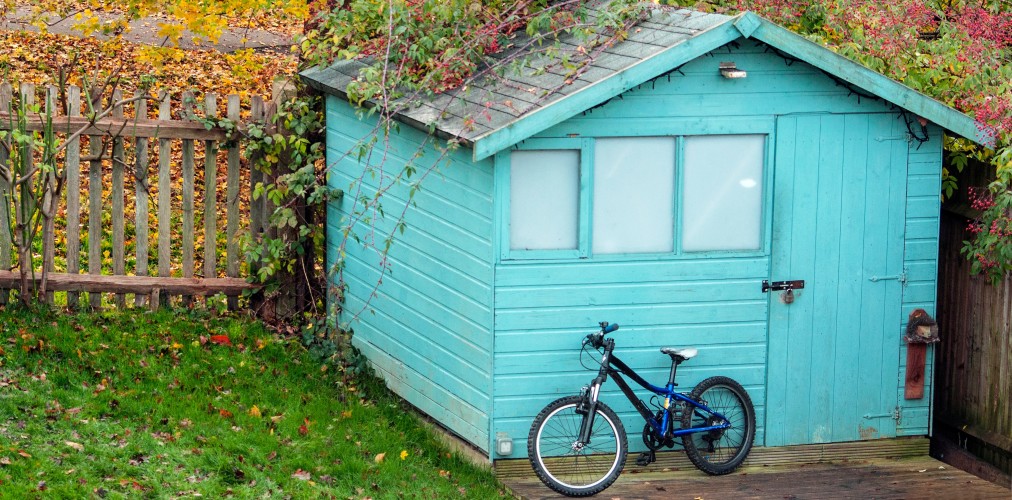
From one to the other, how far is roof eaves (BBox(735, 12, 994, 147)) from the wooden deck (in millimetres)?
2141

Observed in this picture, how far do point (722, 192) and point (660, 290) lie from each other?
0.72m

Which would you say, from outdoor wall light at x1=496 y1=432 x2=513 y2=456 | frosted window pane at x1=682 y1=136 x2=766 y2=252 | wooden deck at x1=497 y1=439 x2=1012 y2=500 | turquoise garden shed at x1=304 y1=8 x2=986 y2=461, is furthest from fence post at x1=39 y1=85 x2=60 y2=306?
frosted window pane at x1=682 y1=136 x2=766 y2=252

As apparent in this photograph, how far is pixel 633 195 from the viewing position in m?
8.02

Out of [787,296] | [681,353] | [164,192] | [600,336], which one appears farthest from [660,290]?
[164,192]

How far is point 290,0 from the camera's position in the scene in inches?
464

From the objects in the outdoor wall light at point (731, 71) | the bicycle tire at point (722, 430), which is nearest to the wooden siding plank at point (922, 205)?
the outdoor wall light at point (731, 71)

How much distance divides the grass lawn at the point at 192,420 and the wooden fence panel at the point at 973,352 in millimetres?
3292

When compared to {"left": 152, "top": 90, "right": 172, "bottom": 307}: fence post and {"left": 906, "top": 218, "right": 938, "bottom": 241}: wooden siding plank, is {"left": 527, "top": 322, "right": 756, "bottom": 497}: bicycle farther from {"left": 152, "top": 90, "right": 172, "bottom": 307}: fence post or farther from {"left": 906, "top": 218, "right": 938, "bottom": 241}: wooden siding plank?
{"left": 152, "top": 90, "right": 172, "bottom": 307}: fence post

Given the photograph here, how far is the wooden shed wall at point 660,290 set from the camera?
7902 mm

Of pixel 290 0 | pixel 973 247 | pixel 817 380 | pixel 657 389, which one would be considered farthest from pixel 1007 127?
pixel 290 0

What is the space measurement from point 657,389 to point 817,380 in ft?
3.94

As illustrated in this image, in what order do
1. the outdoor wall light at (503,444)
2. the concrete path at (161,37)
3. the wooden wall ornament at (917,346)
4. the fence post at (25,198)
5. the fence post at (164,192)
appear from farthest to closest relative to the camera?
the concrete path at (161,37) → the fence post at (164,192) → the fence post at (25,198) → the wooden wall ornament at (917,346) → the outdoor wall light at (503,444)

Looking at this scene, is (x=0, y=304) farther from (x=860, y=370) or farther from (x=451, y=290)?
(x=860, y=370)

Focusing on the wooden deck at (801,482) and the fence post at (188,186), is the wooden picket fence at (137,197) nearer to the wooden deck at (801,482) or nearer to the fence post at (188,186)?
the fence post at (188,186)
